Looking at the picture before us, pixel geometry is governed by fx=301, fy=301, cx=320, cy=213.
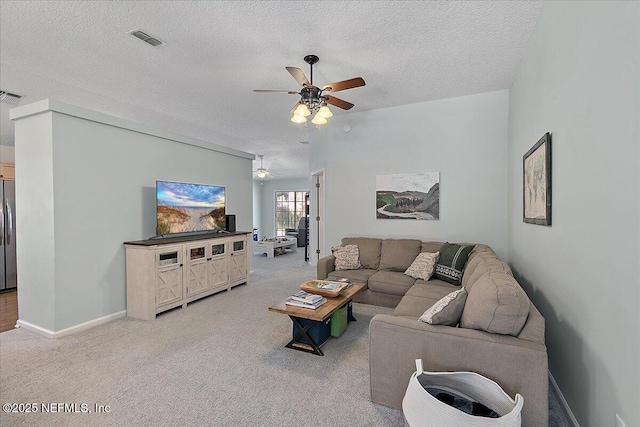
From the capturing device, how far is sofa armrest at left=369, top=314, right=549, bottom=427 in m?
1.56

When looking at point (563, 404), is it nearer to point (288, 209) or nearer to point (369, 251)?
point (369, 251)

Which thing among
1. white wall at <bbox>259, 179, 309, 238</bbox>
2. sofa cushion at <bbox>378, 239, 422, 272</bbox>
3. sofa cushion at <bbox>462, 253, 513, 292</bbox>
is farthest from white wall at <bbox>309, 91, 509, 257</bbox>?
white wall at <bbox>259, 179, 309, 238</bbox>

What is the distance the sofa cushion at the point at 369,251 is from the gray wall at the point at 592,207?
213 cm

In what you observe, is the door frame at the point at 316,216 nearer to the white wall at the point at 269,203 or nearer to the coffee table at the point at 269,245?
the coffee table at the point at 269,245

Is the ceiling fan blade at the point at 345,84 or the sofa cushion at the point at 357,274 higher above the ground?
the ceiling fan blade at the point at 345,84

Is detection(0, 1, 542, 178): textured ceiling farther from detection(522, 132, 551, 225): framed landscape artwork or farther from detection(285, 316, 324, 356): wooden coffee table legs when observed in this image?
detection(285, 316, 324, 356): wooden coffee table legs

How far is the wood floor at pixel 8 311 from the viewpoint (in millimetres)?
3416

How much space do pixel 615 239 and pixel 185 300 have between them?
4153mm

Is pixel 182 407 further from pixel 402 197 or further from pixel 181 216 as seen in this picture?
pixel 402 197

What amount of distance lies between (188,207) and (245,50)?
242 cm

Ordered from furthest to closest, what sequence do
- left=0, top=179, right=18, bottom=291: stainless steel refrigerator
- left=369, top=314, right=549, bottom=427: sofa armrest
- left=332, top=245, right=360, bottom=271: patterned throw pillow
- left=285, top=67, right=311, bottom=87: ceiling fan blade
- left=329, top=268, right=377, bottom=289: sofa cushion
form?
left=0, top=179, right=18, bottom=291: stainless steel refrigerator, left=332, top=245, right=360, bottom=271: patterned throw pillow, left=329, top=268, right=377, bottom=289: sofa cushion, left=285, top=67, right=311, bottom=87: ceiling fan blade, left=369, top=314, right=549, bottom=427: sofa armrest

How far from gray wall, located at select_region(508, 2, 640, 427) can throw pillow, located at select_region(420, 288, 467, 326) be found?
617 mm

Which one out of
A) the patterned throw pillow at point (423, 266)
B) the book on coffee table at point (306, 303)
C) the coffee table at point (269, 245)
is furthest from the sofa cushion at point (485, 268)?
the coffee table at point (269, 245)

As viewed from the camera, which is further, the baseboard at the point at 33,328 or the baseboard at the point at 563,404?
the baseboard at the point at 33,328
